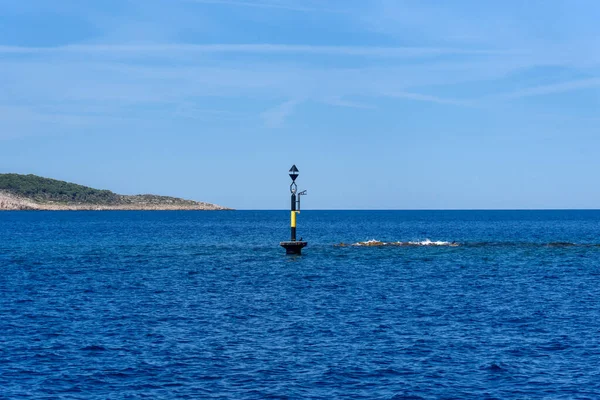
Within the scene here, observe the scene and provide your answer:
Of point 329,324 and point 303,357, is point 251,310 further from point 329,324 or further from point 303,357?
point 303,357

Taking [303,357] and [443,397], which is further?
[303,357]

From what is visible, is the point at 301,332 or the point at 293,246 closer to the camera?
the point at 301,332

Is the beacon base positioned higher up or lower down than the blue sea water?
higher up

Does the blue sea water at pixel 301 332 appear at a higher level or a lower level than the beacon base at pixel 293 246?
lower

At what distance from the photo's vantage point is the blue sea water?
73.2 ft

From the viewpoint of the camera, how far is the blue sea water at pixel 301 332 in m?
22.3

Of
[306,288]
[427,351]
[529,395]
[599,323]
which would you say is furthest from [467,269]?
[529,395]

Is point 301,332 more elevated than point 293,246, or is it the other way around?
point 293,246

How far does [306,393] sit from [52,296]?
80.7 feet

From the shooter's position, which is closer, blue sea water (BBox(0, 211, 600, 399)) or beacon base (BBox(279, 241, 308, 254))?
blue sea water (BBox(0, 211, 600, 399))

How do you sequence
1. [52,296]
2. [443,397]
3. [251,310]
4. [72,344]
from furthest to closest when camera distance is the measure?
[52,296] → [251,310] → [72,344] → [443,397]

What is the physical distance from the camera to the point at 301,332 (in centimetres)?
3025

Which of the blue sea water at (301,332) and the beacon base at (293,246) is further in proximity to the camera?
the beacon base at (293,246)

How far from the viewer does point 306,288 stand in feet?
147
